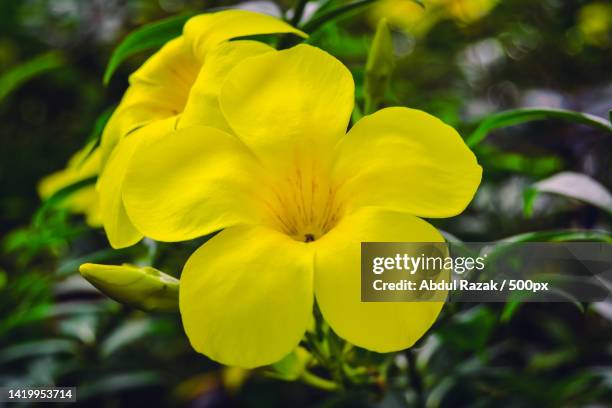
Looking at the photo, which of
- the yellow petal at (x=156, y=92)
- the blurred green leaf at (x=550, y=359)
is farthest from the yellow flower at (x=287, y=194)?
the blurred green leaf at (x=550, y=359)

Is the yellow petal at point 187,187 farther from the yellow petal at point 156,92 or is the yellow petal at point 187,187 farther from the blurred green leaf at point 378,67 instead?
the blurred green leaf at point 378,67

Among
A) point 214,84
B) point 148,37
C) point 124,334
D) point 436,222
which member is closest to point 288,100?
point 214,84

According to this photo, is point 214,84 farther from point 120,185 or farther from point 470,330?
point 470,330

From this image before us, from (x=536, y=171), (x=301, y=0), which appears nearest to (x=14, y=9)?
(x=301, y=0)

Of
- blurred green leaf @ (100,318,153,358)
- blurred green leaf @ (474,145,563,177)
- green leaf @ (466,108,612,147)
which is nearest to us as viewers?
green leaf @ (466,108,612,147)

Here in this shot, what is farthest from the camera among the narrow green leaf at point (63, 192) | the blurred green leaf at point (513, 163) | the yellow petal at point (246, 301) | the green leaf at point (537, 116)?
the blurred green leaf at point (513, 163)

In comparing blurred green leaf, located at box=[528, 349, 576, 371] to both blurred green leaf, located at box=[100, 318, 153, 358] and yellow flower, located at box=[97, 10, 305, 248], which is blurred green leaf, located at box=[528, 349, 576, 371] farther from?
yellow flower, located at box=[97, 10, 305, 248]

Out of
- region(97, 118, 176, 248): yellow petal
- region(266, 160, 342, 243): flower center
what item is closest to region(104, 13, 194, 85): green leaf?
region(97, 118, 176, 248): yellow petal
